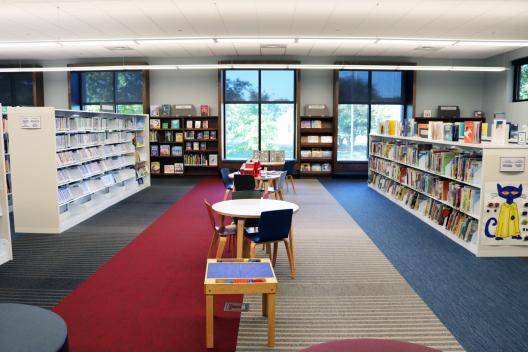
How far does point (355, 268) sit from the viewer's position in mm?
5254

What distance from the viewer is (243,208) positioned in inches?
198

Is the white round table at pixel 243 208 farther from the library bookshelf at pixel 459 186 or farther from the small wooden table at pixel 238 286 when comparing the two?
the library bookshelf at pixel 459 186

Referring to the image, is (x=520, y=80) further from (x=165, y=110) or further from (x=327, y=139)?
(x=165, y=110)

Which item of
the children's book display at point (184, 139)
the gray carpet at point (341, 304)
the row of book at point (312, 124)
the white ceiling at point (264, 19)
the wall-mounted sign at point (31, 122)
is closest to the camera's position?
the gray carpet at point (341, 304)

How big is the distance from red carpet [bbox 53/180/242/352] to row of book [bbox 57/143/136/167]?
1.94 m

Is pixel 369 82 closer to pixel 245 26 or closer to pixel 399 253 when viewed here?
pixel 245 26

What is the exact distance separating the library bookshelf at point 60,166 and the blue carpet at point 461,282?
15.3 ft

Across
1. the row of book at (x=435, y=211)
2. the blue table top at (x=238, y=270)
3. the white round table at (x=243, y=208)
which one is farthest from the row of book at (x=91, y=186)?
the row of book at (x=435, y=211)

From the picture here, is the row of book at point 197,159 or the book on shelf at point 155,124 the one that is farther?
the row of book at point 197,159

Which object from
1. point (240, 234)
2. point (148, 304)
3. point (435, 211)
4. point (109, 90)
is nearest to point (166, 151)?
point (109, 90)

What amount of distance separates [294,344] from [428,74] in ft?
40.9

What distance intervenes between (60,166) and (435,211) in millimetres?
5791

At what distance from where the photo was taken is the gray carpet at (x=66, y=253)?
4.54 meters

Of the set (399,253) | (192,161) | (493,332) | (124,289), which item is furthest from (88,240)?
(192,161)
